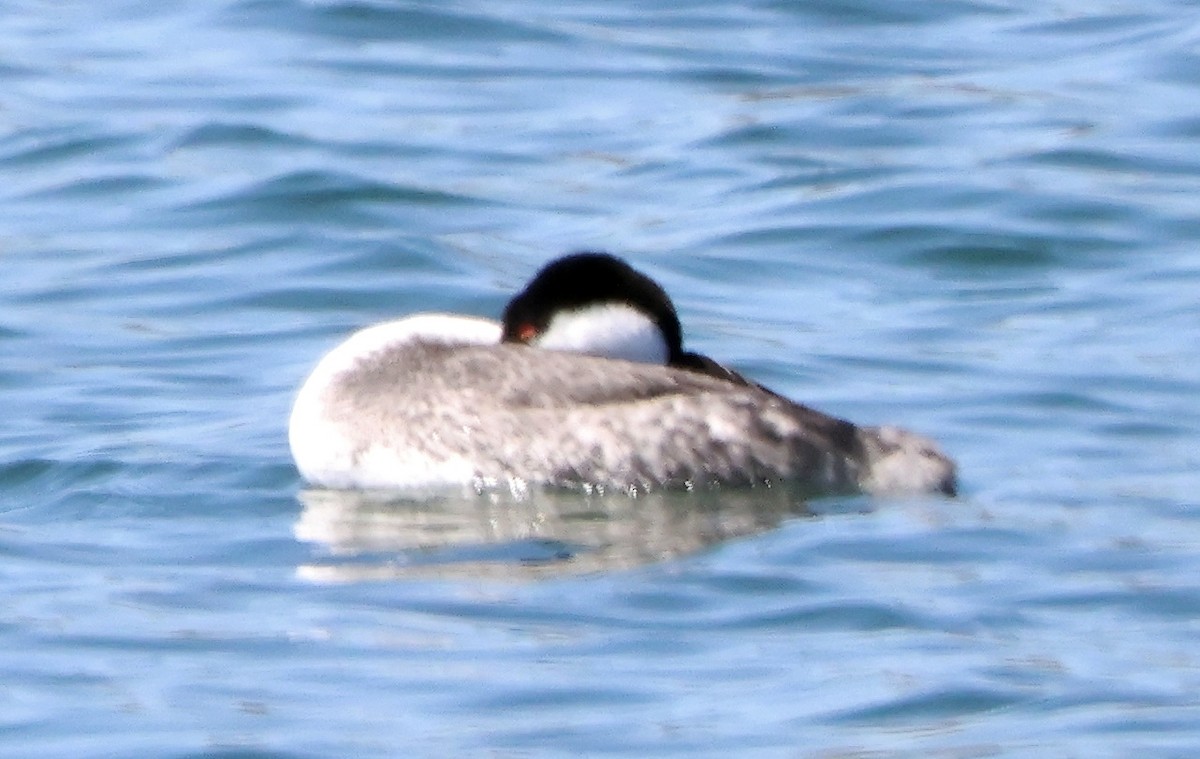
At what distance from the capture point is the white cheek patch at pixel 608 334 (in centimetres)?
979

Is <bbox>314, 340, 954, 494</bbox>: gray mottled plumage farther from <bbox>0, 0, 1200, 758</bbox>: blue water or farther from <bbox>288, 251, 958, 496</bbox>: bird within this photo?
<bbox>0, 0, 1200, 758</bbox>: blue water

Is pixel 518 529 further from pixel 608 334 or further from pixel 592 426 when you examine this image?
pixel 608 334

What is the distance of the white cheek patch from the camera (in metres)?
9.79

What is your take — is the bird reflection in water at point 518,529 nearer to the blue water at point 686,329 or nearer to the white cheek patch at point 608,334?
the blue water at point 686,329

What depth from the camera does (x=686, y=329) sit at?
12.7 meters

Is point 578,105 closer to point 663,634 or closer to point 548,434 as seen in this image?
point 548,434

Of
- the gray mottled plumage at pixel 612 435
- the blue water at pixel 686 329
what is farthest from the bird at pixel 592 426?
the blue water at pixel 686 329

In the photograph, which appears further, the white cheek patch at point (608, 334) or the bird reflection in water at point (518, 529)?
the white cheek patch at point (608, 334)

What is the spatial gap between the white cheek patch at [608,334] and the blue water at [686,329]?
1.78 ft

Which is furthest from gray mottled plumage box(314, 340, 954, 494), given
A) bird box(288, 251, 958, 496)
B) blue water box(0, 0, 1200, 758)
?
blue water box(0, 0, 1200, 758)

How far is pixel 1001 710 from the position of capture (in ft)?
24.1

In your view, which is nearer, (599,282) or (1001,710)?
(1001,710)

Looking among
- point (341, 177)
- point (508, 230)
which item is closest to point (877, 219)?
point (508, 230)

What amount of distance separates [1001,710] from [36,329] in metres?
6.19
